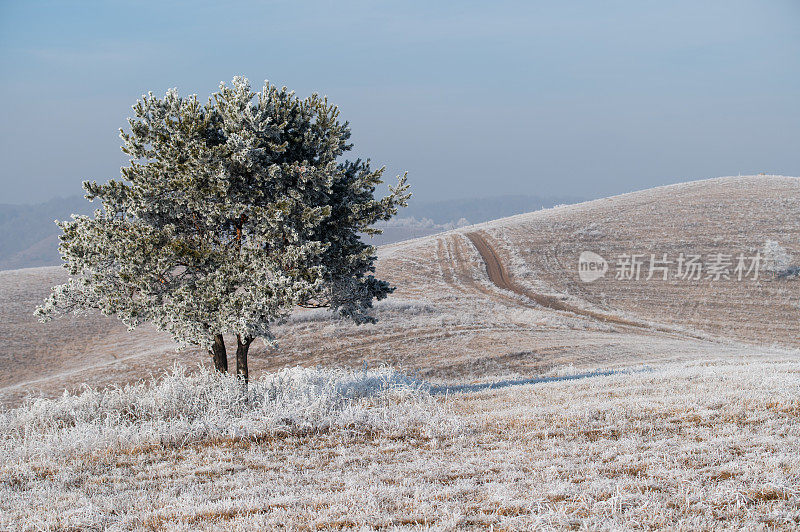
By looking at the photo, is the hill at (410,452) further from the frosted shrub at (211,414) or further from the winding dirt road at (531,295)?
the winding dirt road at (531,295)

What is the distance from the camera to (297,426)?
10789mm

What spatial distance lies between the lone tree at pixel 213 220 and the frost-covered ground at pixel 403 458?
2.61 meters

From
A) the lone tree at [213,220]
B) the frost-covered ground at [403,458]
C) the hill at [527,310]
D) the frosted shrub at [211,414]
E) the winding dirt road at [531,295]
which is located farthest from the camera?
the winding dirt road at [531,295]

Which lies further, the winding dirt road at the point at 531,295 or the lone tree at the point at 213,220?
the winding dirt road at the point at 531,295

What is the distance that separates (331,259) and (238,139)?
16.8 ft

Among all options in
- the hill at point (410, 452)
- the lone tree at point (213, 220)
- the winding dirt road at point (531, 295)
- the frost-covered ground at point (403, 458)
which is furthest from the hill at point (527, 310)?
the frost-covered ground at point (403, 458)

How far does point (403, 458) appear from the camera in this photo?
8766mm

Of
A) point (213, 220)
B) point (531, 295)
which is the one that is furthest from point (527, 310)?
point (213, 220)

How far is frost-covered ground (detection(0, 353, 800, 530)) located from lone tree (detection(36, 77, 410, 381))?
2.61 meters

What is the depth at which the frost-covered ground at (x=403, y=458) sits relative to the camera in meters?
6.25

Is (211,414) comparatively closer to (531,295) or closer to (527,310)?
(527,310)

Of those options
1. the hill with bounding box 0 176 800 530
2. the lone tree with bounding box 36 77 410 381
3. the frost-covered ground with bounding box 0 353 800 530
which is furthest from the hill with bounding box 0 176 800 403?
the frost-covered ground with bounding box 0 353 800 530

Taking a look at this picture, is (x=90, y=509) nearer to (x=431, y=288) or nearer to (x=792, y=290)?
(x=431, y=288)

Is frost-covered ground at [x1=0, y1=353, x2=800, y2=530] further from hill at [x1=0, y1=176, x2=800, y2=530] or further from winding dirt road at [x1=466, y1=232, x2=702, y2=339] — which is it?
winding dirt road at [x1=466, y1=232, x2=702, y2=339]
